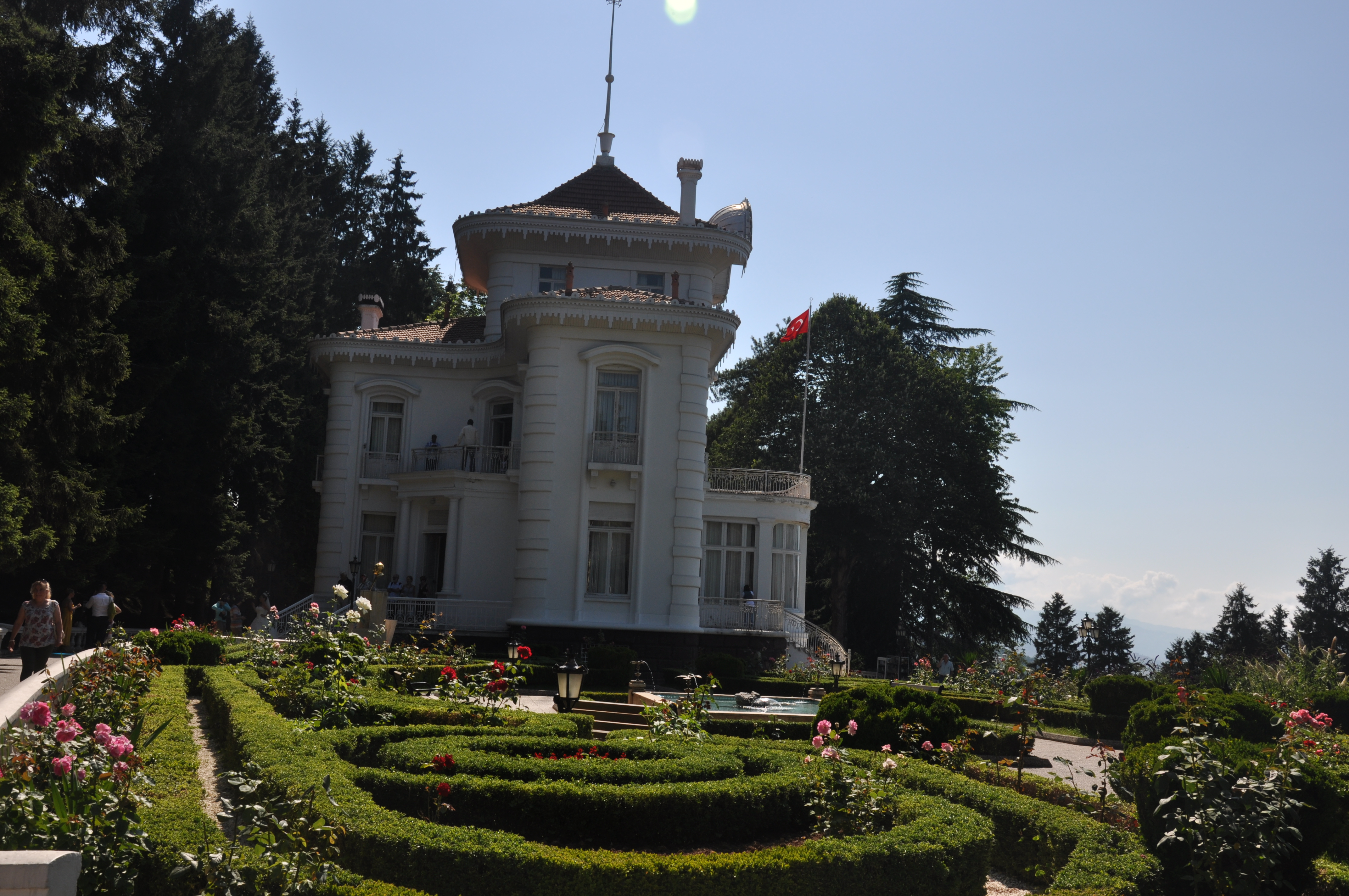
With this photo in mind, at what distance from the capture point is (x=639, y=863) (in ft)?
23.7

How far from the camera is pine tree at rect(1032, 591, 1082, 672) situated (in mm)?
78562

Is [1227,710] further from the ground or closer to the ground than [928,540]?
closer to the ground

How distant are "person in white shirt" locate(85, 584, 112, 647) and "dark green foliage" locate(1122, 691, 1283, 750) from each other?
739 inches

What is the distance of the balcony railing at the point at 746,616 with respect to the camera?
2906 centimetres

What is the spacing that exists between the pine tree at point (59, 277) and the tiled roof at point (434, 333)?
697cm

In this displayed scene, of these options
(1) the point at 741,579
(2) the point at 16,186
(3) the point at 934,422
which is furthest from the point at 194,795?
(3) the point at 934,422

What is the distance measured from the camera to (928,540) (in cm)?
4569

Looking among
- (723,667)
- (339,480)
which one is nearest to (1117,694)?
(723,667)

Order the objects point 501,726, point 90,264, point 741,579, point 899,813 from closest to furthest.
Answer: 1. point 899,813
2. point 501,726
3. point 90,264
4. point 741,579

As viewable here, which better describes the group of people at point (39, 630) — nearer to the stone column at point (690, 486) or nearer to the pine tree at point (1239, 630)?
the stone column at point (690, 486)

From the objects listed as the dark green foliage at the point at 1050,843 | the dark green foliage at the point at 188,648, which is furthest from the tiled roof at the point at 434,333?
the dark green foliage at the point at 1050,843

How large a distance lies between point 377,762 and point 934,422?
119 ft

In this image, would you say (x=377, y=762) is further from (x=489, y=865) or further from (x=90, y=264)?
(x=90, y=264)

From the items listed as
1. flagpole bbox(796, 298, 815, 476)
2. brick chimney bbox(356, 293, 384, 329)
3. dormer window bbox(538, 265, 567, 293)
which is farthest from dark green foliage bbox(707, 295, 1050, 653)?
brick chimney bbox(356, 293, 384, 329)
